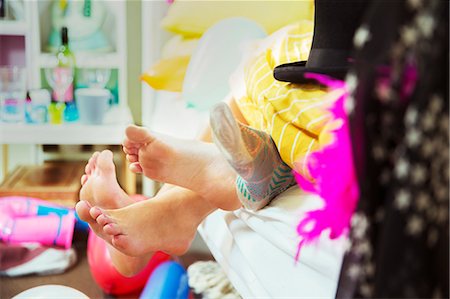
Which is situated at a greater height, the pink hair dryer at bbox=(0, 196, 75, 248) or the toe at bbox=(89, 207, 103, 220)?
the toe at bbox=(89, 207, 103, 220)

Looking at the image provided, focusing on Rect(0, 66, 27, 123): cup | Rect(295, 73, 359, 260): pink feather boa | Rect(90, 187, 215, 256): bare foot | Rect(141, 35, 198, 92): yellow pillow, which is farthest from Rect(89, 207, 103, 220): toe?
Rect(0, 66, 27, 123): cup

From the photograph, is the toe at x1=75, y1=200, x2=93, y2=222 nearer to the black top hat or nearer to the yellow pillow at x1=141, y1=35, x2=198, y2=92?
the black top hat

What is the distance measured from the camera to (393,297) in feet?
1.23

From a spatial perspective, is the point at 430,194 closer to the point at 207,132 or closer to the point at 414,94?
the point at 414,94

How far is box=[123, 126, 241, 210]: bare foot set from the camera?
2.94 ft

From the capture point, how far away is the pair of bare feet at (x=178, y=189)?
0.86 m

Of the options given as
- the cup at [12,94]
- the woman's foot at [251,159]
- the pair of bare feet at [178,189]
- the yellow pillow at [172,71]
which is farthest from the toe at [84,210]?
the cup at [12,94]

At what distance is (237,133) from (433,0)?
0.41 metres

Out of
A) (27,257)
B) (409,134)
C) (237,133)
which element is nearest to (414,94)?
(409,134)

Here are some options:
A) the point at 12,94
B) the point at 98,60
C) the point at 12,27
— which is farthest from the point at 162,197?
the point at 12,27

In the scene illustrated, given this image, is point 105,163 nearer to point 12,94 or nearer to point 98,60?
point 12,94

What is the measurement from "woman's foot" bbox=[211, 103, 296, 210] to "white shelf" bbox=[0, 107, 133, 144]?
3.66ft

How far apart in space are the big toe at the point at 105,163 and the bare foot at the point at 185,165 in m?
0.10

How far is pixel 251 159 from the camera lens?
81 cm
